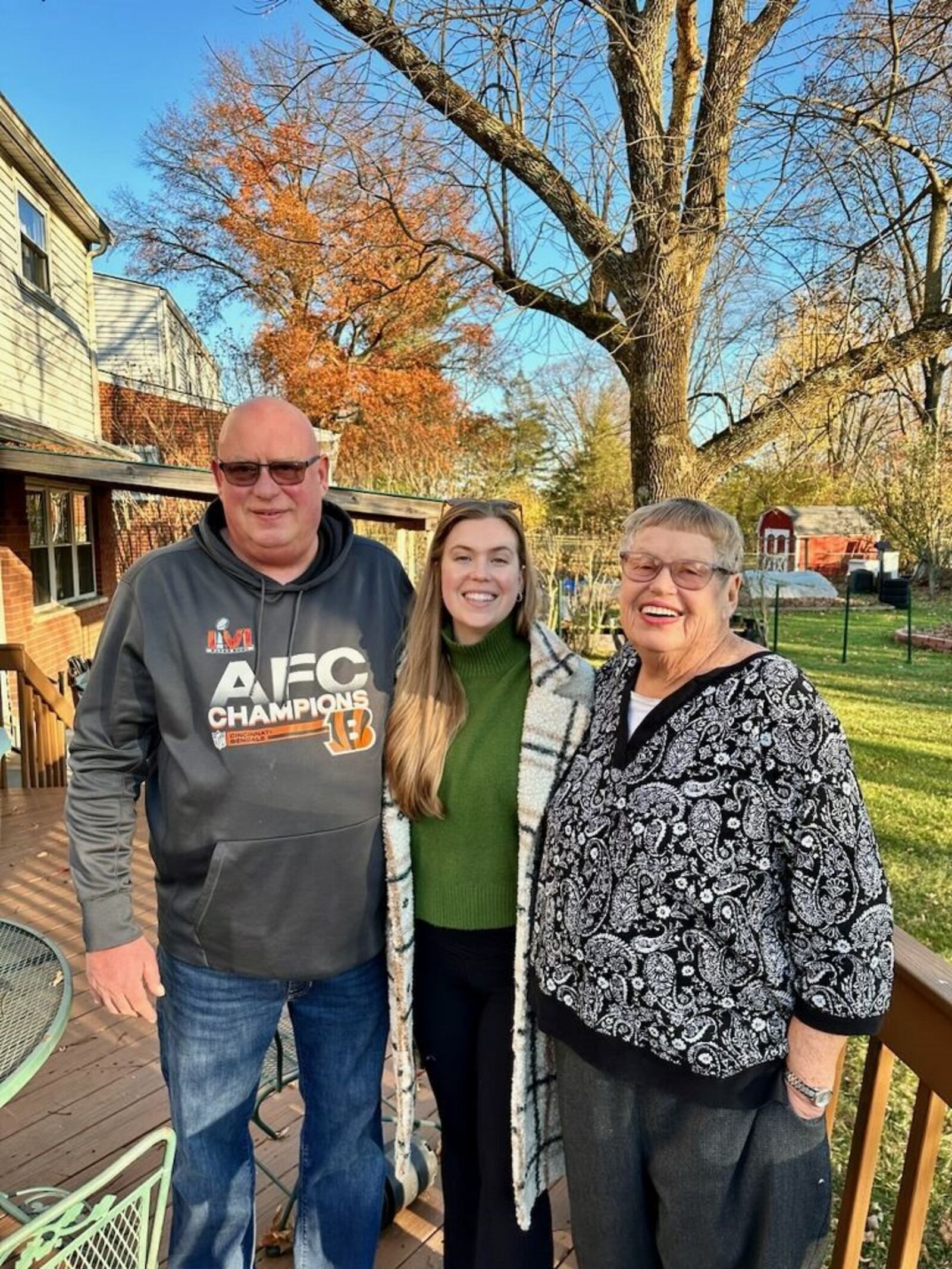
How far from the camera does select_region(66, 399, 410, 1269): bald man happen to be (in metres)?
1.57

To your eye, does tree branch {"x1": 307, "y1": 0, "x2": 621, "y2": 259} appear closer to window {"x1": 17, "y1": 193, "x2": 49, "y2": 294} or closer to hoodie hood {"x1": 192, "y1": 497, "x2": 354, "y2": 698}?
hoodie hood {"x1": 192, "y1": 497, "x2": 354, "y2": 698}

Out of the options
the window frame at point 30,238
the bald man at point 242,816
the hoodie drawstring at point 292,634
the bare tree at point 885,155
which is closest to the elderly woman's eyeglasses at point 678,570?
the bald man at point 242,816

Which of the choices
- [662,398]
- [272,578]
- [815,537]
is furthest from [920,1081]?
[815,537]

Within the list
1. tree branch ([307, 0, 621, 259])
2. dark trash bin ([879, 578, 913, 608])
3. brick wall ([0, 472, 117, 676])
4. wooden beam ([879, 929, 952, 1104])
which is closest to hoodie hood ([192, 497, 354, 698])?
wooden beam ([879, 929, 952, 1104])

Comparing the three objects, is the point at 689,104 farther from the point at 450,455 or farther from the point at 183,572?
the point at 450,455

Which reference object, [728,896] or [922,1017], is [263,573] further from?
[922,1017]

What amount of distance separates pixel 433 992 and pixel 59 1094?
1710 mm

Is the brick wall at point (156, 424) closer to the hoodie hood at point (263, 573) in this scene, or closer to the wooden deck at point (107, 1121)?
the wooden deck at point (107, 1121)

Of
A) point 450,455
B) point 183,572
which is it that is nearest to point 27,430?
point 183,572

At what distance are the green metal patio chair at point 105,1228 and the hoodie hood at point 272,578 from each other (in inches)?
38.0

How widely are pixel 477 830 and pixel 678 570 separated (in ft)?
2.22

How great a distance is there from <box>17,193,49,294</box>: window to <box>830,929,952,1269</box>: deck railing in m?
10.5

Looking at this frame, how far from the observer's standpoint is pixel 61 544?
926 cm

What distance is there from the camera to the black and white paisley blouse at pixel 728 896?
123 cm
